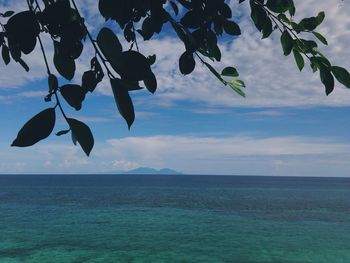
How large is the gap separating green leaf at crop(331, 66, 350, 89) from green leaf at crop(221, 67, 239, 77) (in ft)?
1.88

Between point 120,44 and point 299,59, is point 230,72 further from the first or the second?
point 120,44

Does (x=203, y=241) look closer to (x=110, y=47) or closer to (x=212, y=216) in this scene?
(x=212, y=216)

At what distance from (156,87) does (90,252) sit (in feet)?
95.2

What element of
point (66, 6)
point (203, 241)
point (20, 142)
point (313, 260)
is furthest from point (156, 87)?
point (203, 241)

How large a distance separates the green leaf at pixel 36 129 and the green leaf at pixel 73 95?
0.06m

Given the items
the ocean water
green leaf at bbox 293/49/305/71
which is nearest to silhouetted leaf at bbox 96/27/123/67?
green leaf at bbox 293/49/305/71

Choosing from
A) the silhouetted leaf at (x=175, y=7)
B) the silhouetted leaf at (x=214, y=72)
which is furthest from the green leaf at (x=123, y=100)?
the silhouetted leaf at (x=175, y=7)

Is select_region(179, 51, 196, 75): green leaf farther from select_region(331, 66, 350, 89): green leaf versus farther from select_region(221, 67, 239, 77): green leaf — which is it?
select_region(331, 66, 350, 89): green leaf

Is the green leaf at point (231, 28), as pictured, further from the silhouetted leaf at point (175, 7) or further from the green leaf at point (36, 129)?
the green leaf at point (36, 129)

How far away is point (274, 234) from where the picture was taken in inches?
1426

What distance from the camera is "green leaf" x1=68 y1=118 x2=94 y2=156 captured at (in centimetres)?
84

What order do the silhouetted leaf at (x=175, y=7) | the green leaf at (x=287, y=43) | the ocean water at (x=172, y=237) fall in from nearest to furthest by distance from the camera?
the green leaf at (x=287, y=43) → the silhouetted leaf at (x=175, y=7) → the ocean water at (x=172, y=237)

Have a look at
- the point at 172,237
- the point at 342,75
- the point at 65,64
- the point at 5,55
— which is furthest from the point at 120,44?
the point at 172,237

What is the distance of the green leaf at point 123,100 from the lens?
2.67 ft
